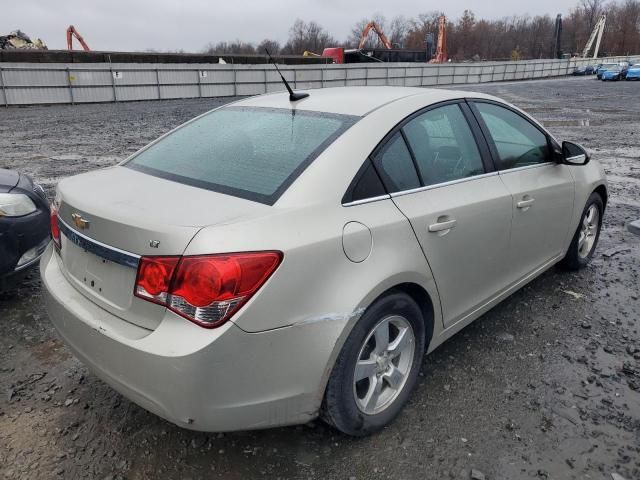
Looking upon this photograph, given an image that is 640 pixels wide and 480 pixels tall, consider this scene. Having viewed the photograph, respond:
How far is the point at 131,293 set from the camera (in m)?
2.04

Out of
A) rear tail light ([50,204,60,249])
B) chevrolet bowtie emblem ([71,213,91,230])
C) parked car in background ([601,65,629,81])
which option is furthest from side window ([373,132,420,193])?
parked car in background ([601,65,629,81])

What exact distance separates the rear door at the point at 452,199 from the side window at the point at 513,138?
199 mm

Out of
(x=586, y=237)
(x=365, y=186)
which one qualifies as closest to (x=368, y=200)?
(x=365, y=186)

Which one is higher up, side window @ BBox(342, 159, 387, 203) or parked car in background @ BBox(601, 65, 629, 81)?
side window @ BBox(342, 159, 387, 203)

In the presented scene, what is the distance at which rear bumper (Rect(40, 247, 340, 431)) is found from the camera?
6.13 ft

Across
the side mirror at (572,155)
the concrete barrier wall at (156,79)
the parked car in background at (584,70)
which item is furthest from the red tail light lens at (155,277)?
the parked car in background at (584,70)

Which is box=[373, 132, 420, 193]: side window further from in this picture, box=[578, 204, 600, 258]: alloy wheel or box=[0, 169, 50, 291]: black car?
box=[0, 169, 50, 291]: black car

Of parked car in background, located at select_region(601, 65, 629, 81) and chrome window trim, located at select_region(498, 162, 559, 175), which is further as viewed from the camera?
parked car in background, located at select_region(601, 65, 629, 81)

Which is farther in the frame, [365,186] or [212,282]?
[365,186]

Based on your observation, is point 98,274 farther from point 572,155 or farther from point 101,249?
point 572,155

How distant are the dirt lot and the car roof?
156 cm

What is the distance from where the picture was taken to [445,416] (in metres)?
2.64

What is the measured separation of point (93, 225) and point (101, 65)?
22120 millimetres

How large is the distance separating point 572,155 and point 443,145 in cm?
141
